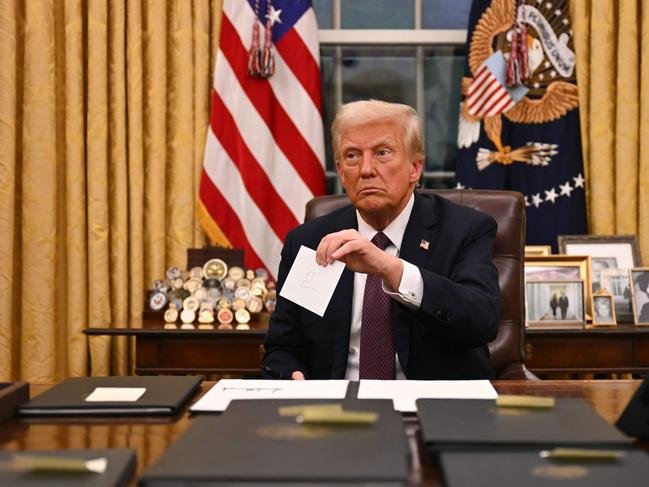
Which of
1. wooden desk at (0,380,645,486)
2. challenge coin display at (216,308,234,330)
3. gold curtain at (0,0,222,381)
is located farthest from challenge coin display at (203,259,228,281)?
wooden desk at (0,380,645,486)

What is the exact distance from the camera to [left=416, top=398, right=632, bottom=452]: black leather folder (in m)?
1.02

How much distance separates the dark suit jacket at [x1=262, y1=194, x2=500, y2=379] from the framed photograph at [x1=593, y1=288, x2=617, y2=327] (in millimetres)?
1101

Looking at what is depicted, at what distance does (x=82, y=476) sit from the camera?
3.02ft

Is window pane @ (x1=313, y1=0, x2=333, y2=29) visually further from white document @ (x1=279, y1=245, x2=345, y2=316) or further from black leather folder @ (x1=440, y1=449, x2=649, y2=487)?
black leather folder @ (x1=440, y1=449, x2=649, y2=487)

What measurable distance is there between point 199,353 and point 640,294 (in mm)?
1753

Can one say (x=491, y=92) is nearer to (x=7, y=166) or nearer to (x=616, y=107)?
(x=616, y=107)

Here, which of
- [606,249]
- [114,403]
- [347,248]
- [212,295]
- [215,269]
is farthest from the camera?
[606,249]

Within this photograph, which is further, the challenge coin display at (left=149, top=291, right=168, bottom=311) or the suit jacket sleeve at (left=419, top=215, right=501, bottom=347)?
the challenge coin display at (left=149, top=291, right=168, bottom=311)

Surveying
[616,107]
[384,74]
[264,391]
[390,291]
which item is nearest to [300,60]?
[384,74]

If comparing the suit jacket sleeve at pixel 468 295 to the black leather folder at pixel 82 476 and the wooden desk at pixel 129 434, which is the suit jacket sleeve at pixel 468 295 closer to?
the wooden desk at pixel 129 434

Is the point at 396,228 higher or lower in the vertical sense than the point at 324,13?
lower

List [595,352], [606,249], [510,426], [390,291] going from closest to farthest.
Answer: [510,426] < [390,291] < [595,352] < [606,249]

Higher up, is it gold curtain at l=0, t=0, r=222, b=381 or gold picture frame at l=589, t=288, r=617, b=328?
gold curtain at l=0, t=0, r=222, b=381

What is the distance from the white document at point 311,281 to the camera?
169 cm
